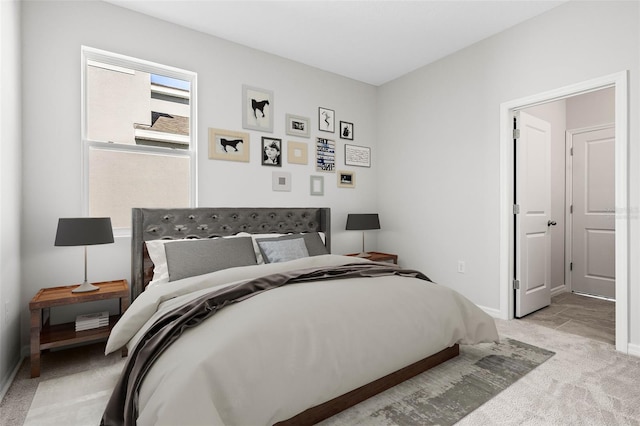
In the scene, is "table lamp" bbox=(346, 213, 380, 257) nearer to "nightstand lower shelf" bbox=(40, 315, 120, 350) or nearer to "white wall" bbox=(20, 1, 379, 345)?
"white wall" bbox=(20, 1, 379, 345)

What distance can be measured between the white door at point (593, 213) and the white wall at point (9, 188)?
19.5 ft

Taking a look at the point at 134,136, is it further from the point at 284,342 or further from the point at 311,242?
the point at 284,342

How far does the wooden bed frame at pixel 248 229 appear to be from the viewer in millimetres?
1832

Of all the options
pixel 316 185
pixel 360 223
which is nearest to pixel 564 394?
pixel 360 223

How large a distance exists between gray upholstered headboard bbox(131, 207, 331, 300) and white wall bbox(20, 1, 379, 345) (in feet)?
0.41

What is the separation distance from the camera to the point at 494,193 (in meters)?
3.48

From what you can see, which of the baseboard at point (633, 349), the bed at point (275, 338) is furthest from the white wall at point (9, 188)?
the baseboard at point (633, 349)

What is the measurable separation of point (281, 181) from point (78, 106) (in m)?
2.00

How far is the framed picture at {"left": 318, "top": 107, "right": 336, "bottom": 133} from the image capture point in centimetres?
425

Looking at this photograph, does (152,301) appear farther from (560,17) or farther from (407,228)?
(560,17)

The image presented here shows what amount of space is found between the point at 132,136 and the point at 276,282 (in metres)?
2.14

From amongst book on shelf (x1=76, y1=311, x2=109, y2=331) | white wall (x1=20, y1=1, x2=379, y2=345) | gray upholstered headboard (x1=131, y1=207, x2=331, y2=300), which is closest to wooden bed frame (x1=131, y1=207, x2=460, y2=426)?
gray upholstered headboard (x1=131, y1=207, x2=331, y2=300)

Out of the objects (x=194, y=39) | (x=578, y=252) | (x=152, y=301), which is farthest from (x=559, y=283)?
(x=194, y=39)

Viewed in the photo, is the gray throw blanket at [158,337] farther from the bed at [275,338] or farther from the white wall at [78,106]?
the white wall at [78,106]
